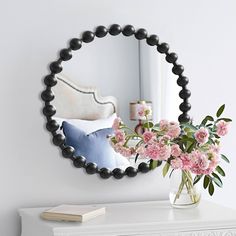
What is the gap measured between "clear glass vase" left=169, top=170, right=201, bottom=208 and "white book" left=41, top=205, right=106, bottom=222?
0.31 meters

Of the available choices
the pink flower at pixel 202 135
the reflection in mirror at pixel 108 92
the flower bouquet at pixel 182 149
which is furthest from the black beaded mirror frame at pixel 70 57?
the pink flower at pixel 202 135

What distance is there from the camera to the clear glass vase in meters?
2.70

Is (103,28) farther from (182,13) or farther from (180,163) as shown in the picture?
(180,163)

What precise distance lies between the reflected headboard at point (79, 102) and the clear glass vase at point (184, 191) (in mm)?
403

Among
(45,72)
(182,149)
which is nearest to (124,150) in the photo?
(182,149)

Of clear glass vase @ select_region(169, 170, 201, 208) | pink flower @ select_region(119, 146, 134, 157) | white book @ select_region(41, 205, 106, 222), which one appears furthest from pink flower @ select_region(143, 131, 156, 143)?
white book @ select_region(41, 205, 106, 222)

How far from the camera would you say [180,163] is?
8.46 feet

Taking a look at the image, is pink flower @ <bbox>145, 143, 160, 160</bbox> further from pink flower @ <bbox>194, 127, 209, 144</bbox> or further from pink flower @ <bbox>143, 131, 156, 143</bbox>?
pink flower @ <bbox>194, 127, 209, 144</bbox>

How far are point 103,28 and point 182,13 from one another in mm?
406

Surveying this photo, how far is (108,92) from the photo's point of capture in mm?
2854

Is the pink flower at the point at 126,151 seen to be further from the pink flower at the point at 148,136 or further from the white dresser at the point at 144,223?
the white dresser at the point at 144,223

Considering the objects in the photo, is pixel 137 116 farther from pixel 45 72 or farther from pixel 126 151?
pixel 45 72

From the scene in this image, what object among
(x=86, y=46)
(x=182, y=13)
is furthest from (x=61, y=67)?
(x=182, y=13)

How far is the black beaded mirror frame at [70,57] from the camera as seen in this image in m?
2.76
